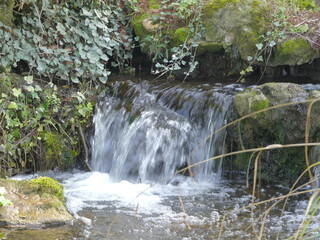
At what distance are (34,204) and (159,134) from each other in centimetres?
220

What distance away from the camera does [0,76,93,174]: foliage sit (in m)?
5.60

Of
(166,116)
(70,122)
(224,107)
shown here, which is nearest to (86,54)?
(70,122)

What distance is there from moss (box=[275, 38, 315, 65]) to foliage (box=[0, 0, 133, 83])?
97.2 inches

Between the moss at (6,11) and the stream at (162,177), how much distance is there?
1603 millimetres

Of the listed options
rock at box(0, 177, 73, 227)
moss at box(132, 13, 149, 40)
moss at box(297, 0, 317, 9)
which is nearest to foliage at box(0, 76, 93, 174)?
rock at box(0, 177, 73, 227)

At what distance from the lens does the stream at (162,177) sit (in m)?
4.20

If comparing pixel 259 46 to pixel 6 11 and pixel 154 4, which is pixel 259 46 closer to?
pixel 154 4

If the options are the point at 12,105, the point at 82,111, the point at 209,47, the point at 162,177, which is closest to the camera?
the point at 12,105

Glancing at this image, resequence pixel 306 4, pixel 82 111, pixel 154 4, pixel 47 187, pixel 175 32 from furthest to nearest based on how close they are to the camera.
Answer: pixel 154 4, pixel 306 4, pixel 175 32, pixel 82 111, pixel 47 187

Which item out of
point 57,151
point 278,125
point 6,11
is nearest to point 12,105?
point 57,151

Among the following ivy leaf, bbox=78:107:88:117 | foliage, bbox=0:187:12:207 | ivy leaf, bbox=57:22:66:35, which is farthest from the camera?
ivy leaf, bbox=57:22:66:35

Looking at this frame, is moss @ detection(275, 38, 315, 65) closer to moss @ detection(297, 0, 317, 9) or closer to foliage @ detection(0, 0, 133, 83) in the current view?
moss @ detection(297, 0, 317, 9)

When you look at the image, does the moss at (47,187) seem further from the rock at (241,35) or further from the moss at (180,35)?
the moss at (180,35)

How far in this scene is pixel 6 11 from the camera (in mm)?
5977
